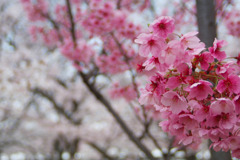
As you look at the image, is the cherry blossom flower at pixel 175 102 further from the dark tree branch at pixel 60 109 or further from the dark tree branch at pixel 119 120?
the dark tree branch at pixel 60 109

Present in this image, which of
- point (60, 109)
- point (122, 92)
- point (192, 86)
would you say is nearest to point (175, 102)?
point (192, 86)

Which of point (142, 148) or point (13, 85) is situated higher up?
point (13, 85)

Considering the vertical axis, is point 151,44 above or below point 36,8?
below

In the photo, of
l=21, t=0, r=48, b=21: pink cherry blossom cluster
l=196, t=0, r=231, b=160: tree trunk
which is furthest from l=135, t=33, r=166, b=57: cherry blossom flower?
l=21, t=0, r=48, b=21: pink cherry blossom cluster

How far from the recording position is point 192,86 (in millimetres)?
Answer: 758

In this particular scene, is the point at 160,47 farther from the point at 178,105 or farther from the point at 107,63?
the point at 107,63

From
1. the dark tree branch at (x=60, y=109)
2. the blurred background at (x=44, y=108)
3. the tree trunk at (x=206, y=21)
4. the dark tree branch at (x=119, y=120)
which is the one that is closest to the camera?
the tree trunk at (x=206, y=21)

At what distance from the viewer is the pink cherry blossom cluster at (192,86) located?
0.77 m

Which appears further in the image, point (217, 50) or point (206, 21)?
point (206, 21)

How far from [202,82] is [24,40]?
8276 millimetres

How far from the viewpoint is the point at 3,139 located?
21.7 ft

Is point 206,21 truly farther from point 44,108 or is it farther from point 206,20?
point 44,108

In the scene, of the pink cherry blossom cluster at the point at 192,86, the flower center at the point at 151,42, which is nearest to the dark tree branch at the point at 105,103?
the pink cherry blossom cluster at the point at 192,86

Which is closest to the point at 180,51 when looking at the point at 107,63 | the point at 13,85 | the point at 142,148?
the point at 142,148
